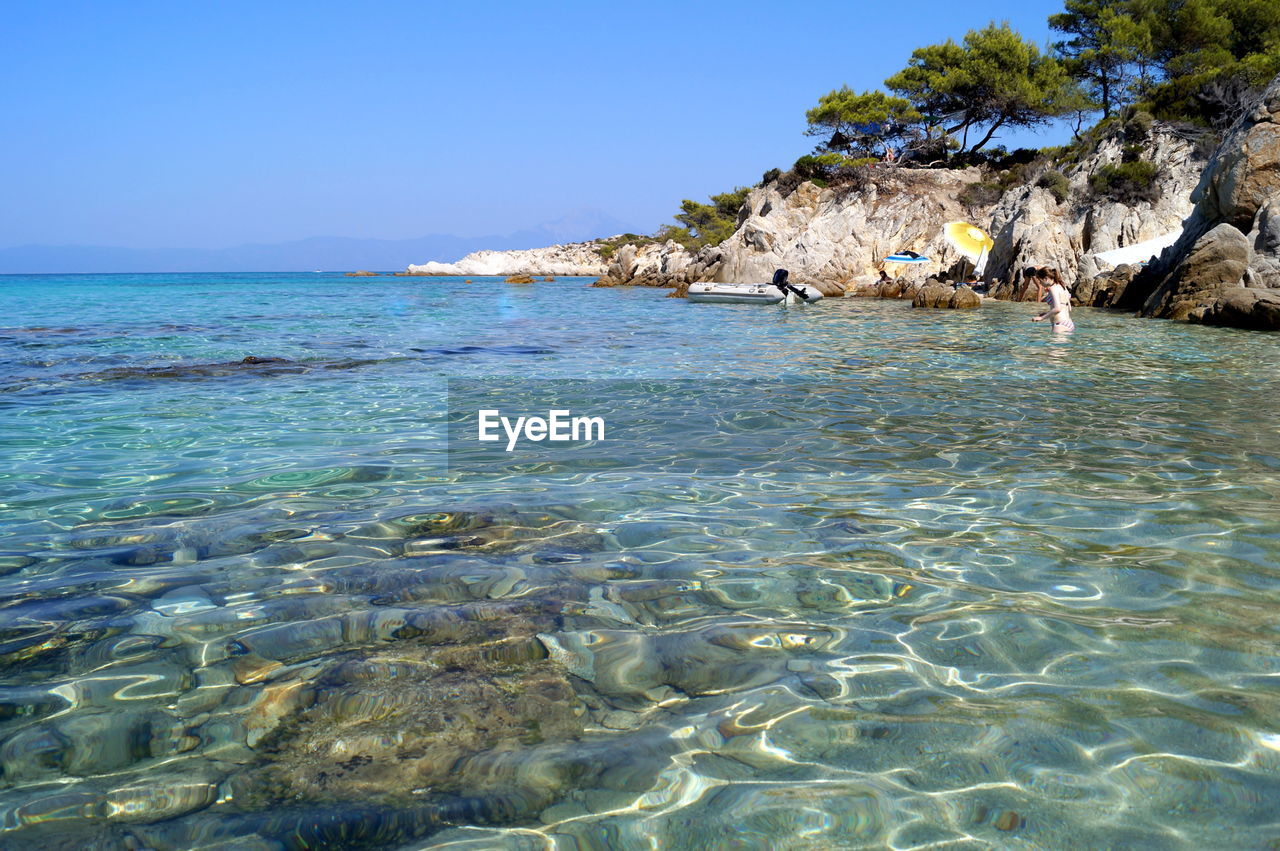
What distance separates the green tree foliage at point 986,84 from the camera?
164ft

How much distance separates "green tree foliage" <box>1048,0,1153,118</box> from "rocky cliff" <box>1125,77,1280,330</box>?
21.9 metres

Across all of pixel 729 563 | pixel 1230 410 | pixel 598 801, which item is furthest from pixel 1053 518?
pixel 1230 410

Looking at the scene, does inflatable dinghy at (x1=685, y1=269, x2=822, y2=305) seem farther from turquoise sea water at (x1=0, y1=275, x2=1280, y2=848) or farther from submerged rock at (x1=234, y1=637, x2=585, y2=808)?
submerged rock at (x1=234, y1=637, x2=585, y2=808)

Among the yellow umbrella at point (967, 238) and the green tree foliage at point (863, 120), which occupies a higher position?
the green tree foliage at point (863, 120)

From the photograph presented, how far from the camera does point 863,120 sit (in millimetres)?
54500

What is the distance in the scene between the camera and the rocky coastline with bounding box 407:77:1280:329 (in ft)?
69.9

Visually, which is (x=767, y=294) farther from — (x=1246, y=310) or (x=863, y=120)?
(x=863, y=120)

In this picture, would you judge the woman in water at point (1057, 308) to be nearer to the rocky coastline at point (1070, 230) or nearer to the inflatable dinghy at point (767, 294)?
the rocky coastline at point (1070, 230)

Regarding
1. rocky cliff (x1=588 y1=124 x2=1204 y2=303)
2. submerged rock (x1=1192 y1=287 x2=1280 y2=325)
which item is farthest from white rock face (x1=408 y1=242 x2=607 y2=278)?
submerged rock (x1=1192 y1=287 x2=1280 y2=325)

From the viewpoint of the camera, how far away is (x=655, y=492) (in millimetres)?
5555

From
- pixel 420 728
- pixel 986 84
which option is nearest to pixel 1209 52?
pixel 986 84

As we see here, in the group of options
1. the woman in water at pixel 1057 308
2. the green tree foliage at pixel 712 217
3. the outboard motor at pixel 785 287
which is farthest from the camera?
the green tree foliage at pixel 712 217

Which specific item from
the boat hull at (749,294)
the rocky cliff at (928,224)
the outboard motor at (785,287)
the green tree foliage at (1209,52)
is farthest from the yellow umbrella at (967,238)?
the green tree foliage at (1209,52)

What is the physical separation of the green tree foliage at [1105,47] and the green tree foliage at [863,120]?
930 centimetres
